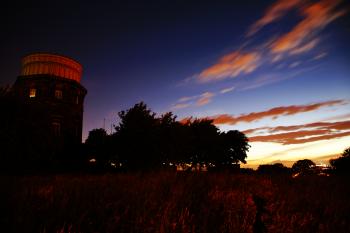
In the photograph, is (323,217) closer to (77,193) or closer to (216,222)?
(216,222)

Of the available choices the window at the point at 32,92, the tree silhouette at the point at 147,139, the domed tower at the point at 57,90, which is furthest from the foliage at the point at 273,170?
the window at the point at 32,92

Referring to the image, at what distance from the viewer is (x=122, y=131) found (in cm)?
3509

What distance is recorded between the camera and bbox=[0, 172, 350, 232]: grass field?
212 inches

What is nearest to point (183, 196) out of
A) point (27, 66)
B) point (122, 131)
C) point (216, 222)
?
point (216, 222)

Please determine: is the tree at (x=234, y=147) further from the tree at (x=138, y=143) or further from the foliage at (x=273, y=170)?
the foliage at (x=273, y=170)

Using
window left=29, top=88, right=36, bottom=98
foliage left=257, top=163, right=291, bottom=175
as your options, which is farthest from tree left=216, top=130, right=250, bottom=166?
foliage left=257, top=163, right=291, bottom=175

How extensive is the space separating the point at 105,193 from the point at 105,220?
4.12ft

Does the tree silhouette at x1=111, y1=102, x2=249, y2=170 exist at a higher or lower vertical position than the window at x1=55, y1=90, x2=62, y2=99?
lower

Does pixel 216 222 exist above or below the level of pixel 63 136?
below

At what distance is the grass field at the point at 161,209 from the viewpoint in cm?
538

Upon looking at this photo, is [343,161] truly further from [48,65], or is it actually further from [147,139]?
[48,65]

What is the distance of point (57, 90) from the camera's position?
4256cm

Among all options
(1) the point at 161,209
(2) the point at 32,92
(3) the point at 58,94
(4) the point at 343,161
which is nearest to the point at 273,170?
(1) the point at 161,209

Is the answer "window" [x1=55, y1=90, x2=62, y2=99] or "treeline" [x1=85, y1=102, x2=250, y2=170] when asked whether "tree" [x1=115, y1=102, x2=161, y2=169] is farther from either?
"window" [x1=55, y1=90, x2=62, y2=99]
